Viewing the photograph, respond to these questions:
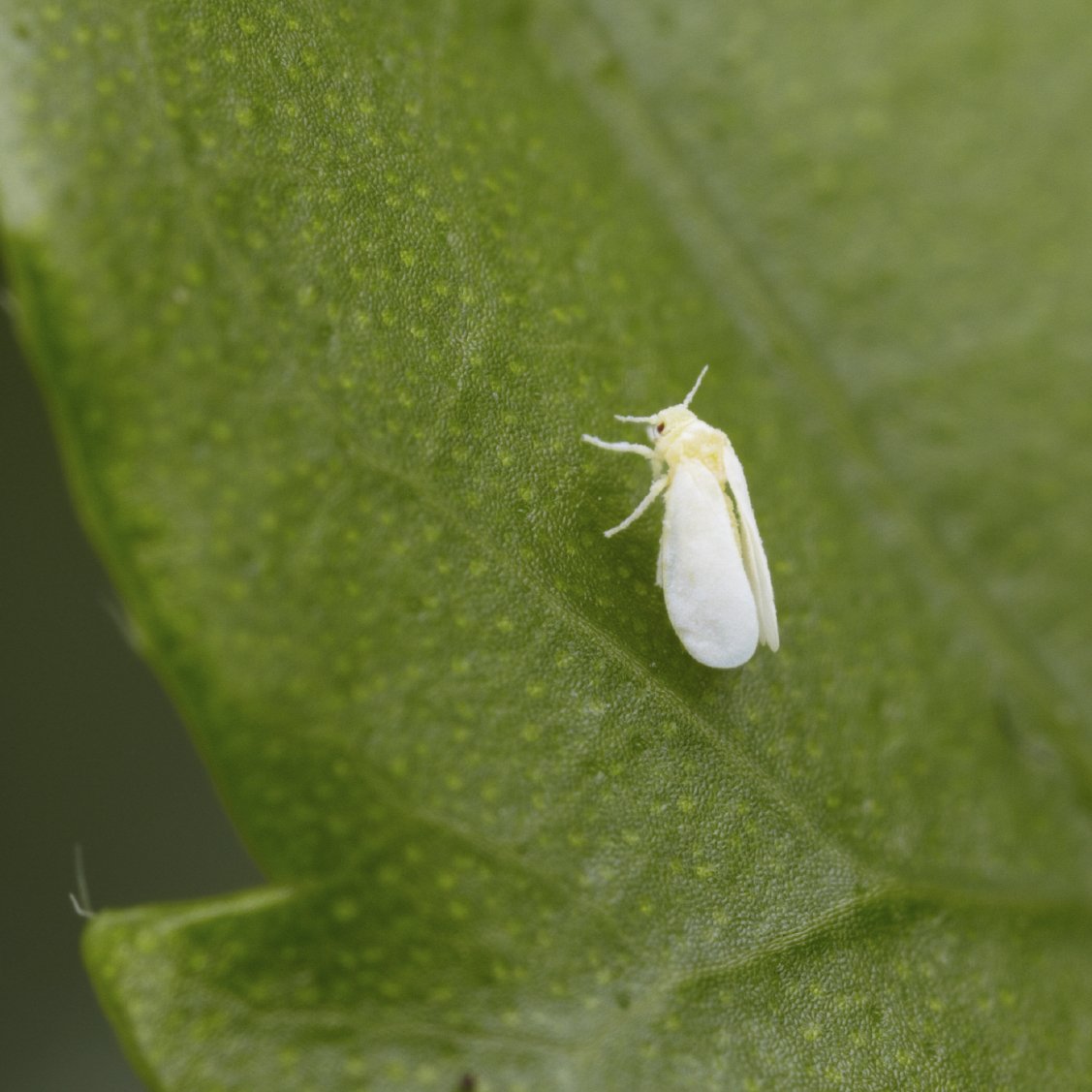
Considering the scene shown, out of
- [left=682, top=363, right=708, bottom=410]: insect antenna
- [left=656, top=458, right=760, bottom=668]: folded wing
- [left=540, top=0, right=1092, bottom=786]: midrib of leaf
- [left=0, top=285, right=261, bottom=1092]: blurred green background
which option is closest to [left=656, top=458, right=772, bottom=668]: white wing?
[left=656, top=458, right=760, bottom=668]: folded wing

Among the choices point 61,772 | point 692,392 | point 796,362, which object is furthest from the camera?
point 61,772

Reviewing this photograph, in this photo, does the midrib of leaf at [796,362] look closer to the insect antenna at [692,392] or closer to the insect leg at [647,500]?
the insect antenna at [692,392]

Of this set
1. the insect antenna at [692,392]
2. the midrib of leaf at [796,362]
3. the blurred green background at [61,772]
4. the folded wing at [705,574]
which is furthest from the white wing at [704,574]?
the blurred green background at [61,772]

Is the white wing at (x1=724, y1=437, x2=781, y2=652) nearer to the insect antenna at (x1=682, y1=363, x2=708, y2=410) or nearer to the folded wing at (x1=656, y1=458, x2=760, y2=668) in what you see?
the folded wing at (x1=656, y1=458, x2=760, y2=668)

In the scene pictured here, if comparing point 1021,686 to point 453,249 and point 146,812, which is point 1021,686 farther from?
point 146,812

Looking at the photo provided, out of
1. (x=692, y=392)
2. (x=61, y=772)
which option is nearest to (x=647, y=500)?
(x=692, y=392)

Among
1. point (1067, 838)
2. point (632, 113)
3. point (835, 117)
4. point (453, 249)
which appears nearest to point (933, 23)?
point (835, 117)

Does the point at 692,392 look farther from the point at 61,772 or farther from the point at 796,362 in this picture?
the point at 61,772

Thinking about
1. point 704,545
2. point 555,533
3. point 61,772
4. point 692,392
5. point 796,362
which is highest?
point 796,362
